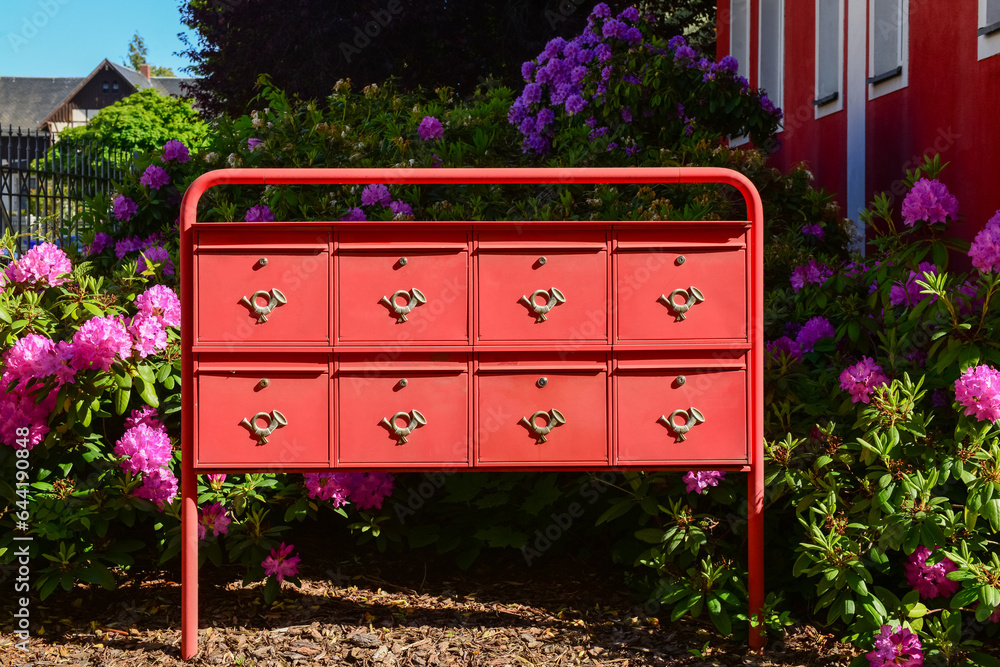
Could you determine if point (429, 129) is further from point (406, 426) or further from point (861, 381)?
point (861, 381)

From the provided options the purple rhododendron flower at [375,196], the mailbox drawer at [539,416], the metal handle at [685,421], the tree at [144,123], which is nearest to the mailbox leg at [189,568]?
the mailbox drawer at [539,416]

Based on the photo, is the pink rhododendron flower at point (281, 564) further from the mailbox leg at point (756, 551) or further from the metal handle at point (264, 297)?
the mailbox leg at point (756, 551)

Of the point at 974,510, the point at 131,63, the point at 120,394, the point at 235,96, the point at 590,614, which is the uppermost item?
the point at 131,63

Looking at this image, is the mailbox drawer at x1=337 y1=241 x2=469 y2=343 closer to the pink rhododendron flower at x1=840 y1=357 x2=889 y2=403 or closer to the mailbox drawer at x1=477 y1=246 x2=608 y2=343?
the mailbox drawer at x1=477 y1=246 x2=608 y2=343

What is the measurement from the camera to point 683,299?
335cm

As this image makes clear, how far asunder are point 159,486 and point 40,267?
3.55 ft

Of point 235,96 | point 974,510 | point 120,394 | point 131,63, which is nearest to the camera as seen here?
point 974,510

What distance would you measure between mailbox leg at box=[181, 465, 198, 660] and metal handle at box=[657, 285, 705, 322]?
5.95 ft

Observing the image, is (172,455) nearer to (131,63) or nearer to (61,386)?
(61,386)

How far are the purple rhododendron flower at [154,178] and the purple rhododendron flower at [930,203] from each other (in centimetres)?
445

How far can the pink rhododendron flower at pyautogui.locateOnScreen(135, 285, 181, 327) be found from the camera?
3768 mm

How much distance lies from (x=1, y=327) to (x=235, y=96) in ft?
52.6

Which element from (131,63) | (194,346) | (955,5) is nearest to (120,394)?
(194,346)

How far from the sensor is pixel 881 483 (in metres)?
3.16
